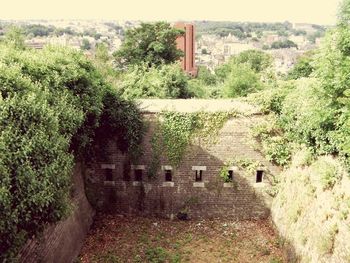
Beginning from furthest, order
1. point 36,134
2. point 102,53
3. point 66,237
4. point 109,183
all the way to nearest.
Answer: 1. point 102,53
2. point 109,183
3. point 66,237
4. point 36,134

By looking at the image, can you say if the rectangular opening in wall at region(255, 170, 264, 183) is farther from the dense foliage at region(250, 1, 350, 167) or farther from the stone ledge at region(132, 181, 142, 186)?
the stone ledge at region(132, 181, 142, 186)

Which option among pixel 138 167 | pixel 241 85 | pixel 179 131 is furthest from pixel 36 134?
pixel 241 85

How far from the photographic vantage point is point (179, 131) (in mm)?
17375

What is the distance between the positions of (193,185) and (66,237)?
5946mm

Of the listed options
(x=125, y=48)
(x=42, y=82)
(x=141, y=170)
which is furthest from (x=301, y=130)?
(x=125, y=48)

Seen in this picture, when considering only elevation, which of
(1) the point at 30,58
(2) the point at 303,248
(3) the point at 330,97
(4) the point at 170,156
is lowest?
(2) the point at 303,248

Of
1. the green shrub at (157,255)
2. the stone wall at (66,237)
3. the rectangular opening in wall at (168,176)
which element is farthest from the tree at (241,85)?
the green shrub at (157,255)

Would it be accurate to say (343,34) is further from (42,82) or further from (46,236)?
(46,236)

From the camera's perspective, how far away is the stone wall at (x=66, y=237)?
39.2ft

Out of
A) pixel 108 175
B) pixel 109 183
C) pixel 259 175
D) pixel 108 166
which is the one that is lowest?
pixel 109 183

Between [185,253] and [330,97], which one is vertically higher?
[330,97]

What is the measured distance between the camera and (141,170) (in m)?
17.9

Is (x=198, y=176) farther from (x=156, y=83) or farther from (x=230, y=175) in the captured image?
(x=156, y=83)

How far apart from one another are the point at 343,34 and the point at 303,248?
6.96 metres
